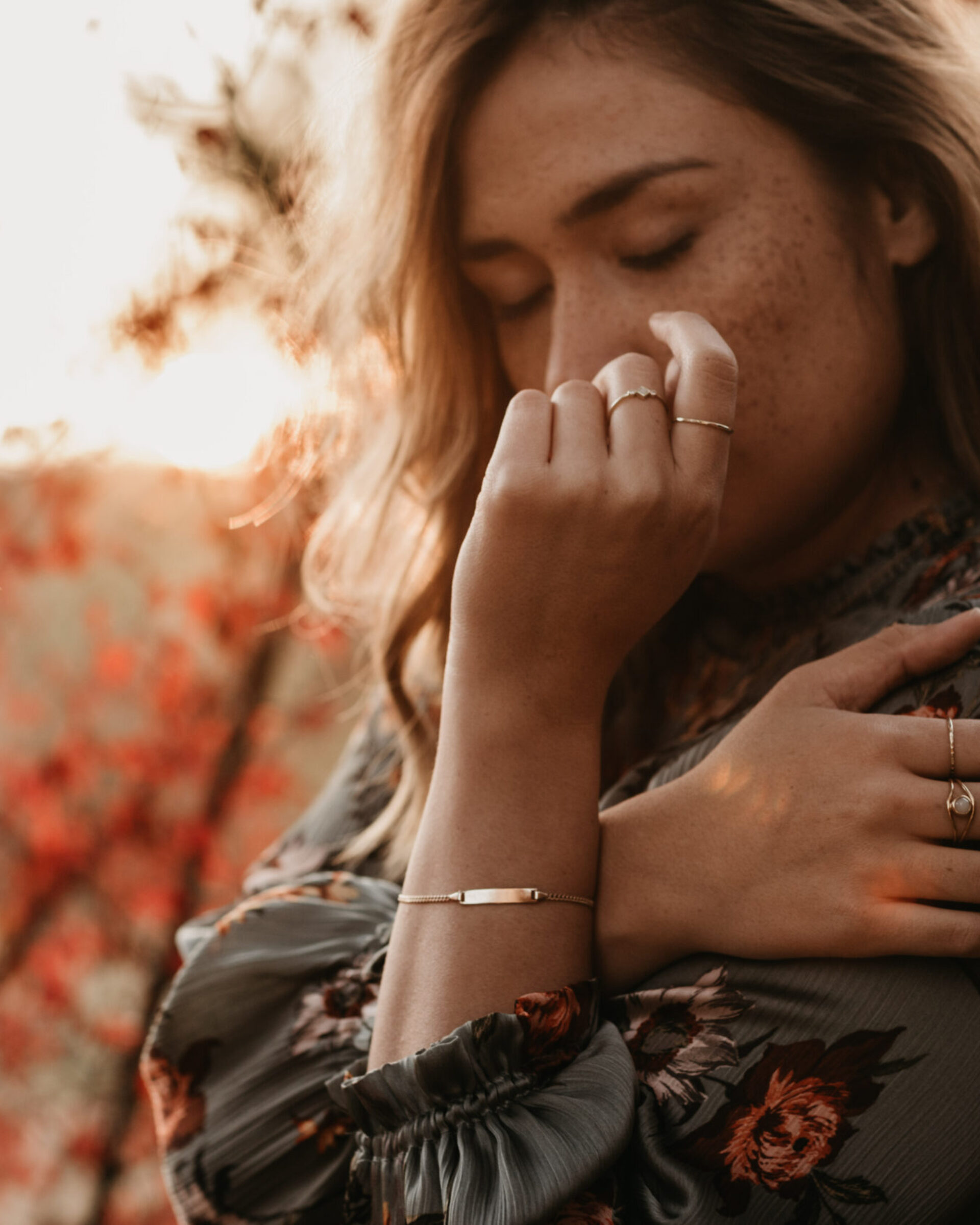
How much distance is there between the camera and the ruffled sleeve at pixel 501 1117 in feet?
2.85

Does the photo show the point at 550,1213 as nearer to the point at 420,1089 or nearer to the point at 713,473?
the point at 420,1089

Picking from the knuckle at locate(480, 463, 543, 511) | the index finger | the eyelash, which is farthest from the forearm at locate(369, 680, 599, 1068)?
the eyelash

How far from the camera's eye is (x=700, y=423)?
1.08 meters

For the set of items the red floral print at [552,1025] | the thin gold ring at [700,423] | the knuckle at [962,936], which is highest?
the thin gold ring at [700,423]

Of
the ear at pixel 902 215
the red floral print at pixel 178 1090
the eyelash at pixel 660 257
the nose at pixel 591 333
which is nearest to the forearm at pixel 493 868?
the red floral print at pixel 178 1090

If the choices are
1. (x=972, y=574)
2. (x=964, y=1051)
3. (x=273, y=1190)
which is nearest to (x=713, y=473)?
(x=972, y=574)

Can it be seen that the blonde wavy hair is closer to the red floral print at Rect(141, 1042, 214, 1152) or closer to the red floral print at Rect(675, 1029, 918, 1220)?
the red floral print at Rect(141, 1042, 214, 1152)

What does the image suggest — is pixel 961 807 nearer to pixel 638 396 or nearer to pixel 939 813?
pixel 939 813

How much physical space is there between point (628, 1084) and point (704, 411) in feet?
2.22

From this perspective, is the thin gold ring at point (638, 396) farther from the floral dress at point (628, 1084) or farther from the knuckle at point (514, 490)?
the floral dress at point (628, 1084)

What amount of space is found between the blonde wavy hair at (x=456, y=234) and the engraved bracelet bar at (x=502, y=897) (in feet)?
2.08

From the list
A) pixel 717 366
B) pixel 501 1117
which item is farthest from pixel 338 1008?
pixel 717 366

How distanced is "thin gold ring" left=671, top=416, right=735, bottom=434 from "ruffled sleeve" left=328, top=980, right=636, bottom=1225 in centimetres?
59

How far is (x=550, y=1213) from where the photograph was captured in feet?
2.78
